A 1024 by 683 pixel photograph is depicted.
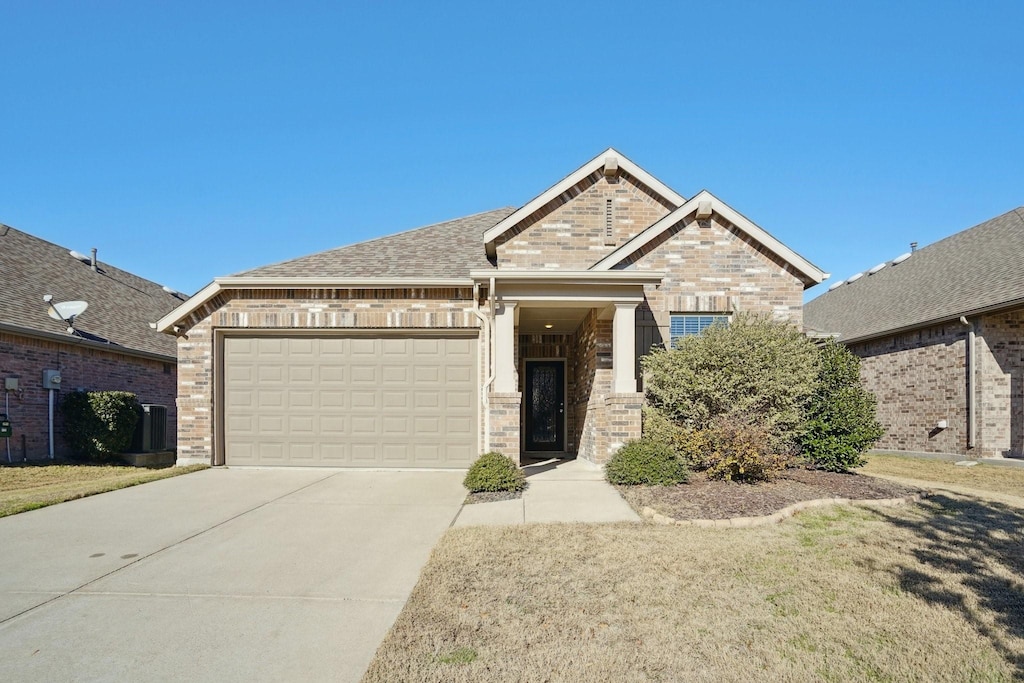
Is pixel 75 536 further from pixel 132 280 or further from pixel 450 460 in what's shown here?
pixel 132 280

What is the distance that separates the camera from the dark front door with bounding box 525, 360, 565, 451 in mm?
13609

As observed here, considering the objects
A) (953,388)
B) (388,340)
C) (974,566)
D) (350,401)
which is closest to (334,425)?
(350,401)

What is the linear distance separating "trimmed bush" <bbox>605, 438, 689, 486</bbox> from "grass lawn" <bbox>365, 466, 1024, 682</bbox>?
199 centimetres

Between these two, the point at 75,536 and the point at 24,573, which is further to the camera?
the point at 75,536

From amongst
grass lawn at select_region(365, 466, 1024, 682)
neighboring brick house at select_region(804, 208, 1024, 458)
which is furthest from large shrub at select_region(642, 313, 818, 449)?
neighboring brick house at select_region(804, 208, 1024, 458)

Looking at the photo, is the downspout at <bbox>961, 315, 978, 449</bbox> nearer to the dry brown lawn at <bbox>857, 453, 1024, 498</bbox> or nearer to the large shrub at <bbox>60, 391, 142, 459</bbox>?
the dry brown lawn at <bbox>857, 453, 1024, 498</bbox>

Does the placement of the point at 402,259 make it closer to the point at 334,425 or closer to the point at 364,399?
the point at 364,399

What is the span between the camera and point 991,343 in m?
13.5

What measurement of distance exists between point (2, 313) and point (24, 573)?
1002 cm

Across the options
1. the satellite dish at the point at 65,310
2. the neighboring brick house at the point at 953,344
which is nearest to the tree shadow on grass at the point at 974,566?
the neighboring brick house at the point at 953,344

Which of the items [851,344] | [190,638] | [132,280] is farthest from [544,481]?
[132,280]

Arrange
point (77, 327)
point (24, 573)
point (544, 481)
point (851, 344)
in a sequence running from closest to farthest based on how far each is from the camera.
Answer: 1. point (24, 573)
2. point (544, 481)
3. point (77, 327)
4. point (851, 344)

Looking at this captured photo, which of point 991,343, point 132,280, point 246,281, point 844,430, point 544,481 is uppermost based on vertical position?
point 132,280

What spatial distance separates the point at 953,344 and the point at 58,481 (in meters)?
19.8
